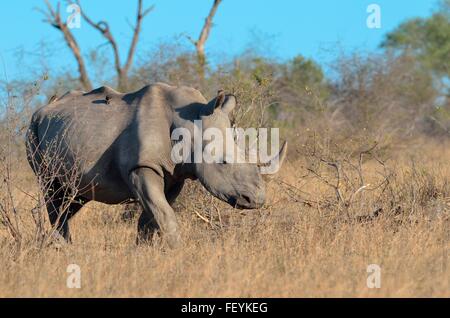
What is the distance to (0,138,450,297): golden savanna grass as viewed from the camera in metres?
6.33

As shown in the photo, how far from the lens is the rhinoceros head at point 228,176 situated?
8258 mm

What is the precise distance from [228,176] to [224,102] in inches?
29.4

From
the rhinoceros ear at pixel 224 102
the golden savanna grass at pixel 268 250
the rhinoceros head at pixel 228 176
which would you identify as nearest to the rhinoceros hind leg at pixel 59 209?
the golden savanna grass at pixel 268 250

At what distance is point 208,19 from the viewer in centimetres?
2361

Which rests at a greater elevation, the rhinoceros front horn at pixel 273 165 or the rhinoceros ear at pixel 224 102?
the rhinoceros ear at pixel 224 102

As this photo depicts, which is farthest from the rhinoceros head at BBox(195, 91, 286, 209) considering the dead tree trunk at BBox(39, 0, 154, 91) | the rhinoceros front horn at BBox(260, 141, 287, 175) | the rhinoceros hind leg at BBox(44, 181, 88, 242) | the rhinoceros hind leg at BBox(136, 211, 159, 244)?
the dead tree trunk at BBox(39, 0, 154, 91)

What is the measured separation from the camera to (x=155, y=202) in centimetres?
828

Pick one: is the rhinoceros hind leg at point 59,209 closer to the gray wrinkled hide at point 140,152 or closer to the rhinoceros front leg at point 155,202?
the gray wrinkled hide at point 140,152

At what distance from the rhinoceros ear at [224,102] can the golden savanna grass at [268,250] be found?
108 centimetres

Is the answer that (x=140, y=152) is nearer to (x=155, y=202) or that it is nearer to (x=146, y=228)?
(x=155, y=202)

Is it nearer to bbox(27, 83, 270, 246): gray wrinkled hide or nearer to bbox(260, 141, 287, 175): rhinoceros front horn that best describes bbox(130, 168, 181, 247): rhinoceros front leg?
bbox(27, 83, 270, 246): gray wrinkled hide
